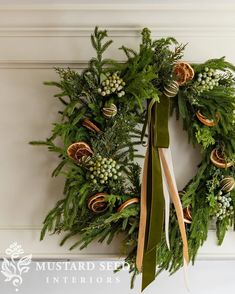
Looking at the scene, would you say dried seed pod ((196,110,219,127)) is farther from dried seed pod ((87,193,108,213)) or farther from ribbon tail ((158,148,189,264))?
dried seed pod ((87,193,108,213))

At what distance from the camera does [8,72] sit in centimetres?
134

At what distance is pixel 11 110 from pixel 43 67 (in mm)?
175

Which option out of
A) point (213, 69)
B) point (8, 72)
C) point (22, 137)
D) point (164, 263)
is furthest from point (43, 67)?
point (164, 263)

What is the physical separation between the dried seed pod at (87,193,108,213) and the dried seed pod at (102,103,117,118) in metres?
0.23

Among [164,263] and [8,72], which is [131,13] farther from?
[164,263]

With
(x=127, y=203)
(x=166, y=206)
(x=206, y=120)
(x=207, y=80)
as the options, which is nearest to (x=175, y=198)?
(x=166, y=206)

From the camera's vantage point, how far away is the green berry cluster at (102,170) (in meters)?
1.16

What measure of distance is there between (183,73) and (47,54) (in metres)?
0.45

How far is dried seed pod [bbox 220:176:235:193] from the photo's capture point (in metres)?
1.19

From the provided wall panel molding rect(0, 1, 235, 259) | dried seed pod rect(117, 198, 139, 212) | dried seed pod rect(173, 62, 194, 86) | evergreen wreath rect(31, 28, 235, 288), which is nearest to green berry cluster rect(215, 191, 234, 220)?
evergreen wreath rect(31, 28, 235, 288)

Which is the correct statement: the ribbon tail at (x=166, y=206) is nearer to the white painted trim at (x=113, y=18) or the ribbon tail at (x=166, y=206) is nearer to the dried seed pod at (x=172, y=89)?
the dried seed pod at (x=172, y=89)
